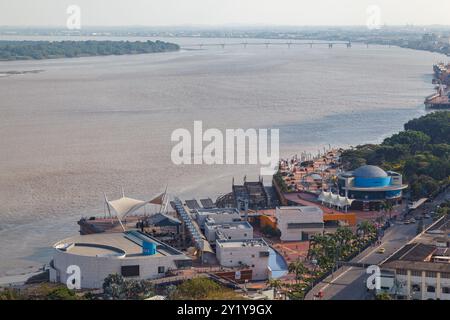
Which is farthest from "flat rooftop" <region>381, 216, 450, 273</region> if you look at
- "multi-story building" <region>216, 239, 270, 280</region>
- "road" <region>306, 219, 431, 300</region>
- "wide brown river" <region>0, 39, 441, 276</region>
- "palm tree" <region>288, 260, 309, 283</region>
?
"wide brown river" <region>0, 39, 441, 276</region>

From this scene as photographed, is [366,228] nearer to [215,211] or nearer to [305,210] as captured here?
[305,210]

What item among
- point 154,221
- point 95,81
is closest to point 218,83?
point 95,81

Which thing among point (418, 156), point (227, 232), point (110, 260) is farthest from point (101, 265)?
point (418, 156)

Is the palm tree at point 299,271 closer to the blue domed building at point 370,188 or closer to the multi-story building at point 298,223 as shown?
the multi-story building at point 298,223

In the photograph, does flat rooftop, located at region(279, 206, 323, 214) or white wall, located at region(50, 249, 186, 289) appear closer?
white wall, located at region(50, 249, 186, 289)

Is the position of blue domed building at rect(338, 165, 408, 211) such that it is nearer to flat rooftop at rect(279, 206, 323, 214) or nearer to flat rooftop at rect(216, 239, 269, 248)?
flat rooftop at rect(279, 206, 323, 214)

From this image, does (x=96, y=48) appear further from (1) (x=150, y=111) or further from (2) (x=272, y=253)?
(2) (x=272, y=253)
